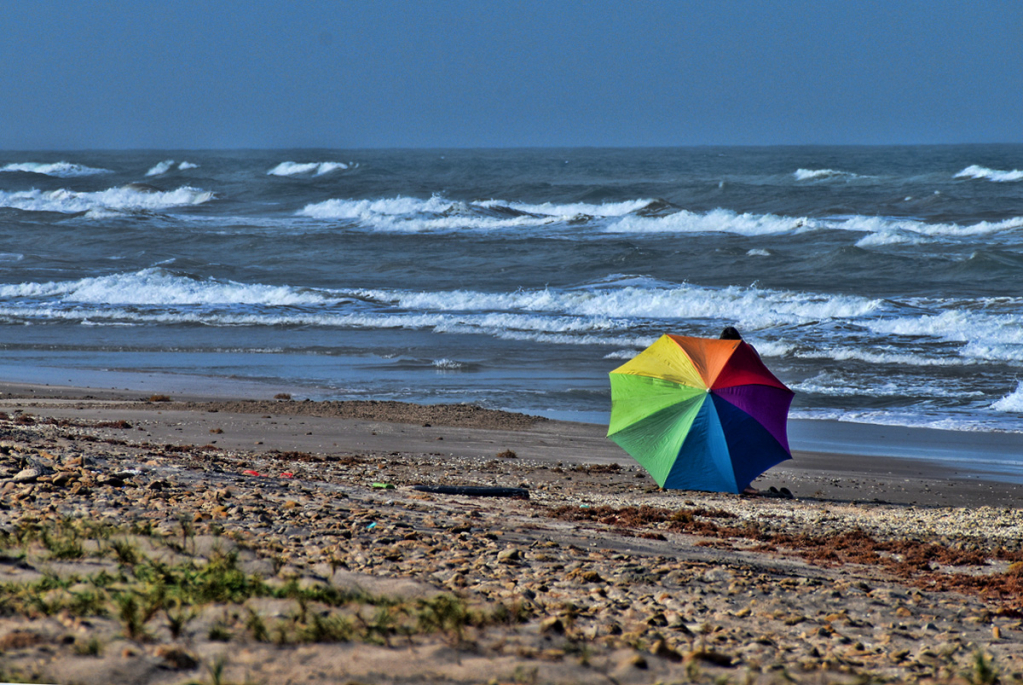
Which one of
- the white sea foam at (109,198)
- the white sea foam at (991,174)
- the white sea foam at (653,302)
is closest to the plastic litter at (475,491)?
the white sea foam at (653,302)

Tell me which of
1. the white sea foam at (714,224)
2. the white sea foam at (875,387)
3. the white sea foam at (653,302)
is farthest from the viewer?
the white sea foam at (714,224)

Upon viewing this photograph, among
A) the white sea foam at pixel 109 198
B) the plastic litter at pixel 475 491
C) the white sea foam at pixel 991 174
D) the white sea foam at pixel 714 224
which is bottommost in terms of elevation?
the plastic litter at pixel 475 491

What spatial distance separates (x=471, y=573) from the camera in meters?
4.29

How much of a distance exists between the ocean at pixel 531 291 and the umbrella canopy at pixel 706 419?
383 centimetres

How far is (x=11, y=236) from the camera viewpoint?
3484cm

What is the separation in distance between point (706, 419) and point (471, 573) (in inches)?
141

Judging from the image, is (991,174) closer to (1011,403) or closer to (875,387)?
(875,387)

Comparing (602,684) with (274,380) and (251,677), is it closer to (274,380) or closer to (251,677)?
(251,677)

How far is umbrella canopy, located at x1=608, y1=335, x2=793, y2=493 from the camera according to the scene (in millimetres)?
7383

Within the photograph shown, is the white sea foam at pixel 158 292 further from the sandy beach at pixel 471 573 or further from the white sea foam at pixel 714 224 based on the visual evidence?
the white sea foam at pixel 714 224

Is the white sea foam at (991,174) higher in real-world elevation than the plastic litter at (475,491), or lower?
higher

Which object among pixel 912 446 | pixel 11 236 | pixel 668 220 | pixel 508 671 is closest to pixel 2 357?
pixel 912 446

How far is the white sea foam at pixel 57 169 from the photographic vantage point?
2675 inches

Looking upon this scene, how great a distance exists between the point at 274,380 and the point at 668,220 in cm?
2823
